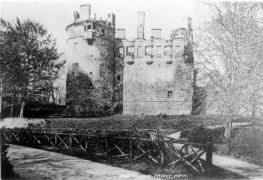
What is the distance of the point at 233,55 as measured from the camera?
11695 mm

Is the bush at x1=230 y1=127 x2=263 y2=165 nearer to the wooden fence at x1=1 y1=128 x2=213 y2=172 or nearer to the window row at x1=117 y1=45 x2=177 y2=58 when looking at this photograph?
the wooden fence at x1=1 y1=128 x2=213 y2=172

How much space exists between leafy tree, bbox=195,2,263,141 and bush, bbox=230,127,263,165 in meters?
1.02

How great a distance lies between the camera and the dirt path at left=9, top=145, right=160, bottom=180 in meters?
8.34

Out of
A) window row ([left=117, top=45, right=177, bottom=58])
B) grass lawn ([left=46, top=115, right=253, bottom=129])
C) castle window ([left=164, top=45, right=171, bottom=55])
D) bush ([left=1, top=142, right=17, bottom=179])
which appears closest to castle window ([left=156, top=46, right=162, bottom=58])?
window row ([left=117, top=45, right=177, bottom=58])

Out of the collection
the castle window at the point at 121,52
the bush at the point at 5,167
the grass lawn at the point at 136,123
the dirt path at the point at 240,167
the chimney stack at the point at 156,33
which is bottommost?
the dirt path at the point at 240,167

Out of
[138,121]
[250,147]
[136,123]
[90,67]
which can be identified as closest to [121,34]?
[90,67]

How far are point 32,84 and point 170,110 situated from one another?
1344 cm

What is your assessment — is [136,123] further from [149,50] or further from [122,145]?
[149,50]

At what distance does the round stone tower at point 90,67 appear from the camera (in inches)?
841

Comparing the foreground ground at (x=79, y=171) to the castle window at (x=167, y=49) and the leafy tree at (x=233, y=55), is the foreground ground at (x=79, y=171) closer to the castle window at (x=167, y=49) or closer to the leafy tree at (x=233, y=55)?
the leafy tree at (x=233, y=55)

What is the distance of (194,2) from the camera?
11.8 meters

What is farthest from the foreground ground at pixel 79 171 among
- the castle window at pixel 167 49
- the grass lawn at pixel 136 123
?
the castle window at pixel 167 49

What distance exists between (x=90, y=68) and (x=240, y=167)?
17163 mm

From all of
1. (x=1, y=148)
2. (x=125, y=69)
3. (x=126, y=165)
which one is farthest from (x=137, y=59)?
(x=1, y=148)
